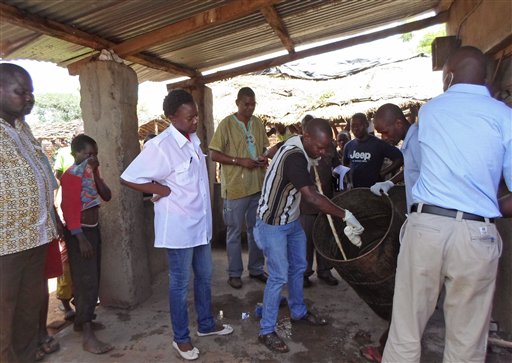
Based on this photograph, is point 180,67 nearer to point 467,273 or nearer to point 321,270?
point 321,270

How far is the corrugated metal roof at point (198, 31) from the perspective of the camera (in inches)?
112

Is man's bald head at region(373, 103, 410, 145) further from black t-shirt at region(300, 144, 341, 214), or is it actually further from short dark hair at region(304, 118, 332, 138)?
black t-shirt at region(300, 144, 341, 214)

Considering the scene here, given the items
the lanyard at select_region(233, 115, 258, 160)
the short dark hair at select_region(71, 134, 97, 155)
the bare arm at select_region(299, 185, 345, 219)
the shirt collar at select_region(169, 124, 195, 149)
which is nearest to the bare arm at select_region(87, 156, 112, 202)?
the short dark hair at select_region(71, 134, 97, 155)

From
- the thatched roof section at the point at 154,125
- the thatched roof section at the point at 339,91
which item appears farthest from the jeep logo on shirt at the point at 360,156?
the thatched roof section at the point at 154,125

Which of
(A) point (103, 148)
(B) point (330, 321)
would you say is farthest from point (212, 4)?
(B) point (330, 321)

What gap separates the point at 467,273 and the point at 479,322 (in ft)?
0.93

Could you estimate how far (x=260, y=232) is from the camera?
290cm

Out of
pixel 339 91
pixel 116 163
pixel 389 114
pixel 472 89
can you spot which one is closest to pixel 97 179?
pixel 116 163

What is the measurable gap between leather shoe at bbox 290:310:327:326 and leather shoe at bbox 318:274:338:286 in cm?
86

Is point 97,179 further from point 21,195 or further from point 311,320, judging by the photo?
point 311,320

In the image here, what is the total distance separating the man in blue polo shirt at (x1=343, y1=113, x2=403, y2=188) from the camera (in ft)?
12.8

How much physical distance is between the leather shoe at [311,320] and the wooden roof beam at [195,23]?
2.59m

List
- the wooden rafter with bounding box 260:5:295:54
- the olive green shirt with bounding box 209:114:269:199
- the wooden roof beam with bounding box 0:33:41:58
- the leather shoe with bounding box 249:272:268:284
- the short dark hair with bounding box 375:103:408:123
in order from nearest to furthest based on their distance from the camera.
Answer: the short dark hair with bounding box 375:103:408:123 → the wooden roof beam with bounding box 0:33:41:58 → the wooden rafter with bounding box 260:5:295:54 → the olive green shirt with bounding box 209:114:269:199 → the leather shoe with bounding box 249:272:268:284

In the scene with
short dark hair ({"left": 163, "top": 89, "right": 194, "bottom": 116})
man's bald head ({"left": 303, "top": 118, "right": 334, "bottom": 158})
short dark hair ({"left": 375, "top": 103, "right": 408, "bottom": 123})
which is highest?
short dark hair ({"left": 163, "top": 89, "right": 194, "bottom": 116})
